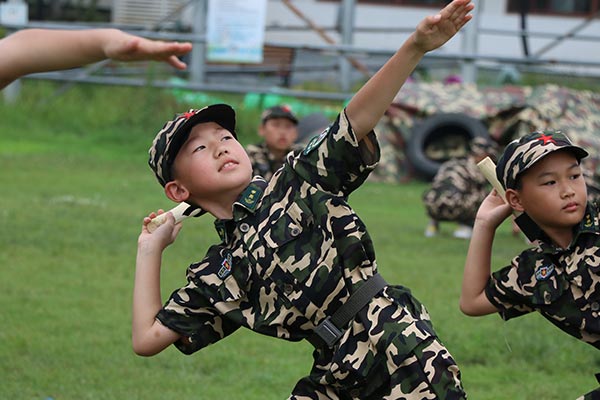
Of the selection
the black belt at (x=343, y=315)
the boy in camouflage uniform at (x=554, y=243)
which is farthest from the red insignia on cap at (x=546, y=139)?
the black belt at (x=343, y=315)

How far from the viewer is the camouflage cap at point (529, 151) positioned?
401 cm

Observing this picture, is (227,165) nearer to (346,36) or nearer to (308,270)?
(308,270)

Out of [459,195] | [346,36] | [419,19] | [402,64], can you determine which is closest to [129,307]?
[402,64]

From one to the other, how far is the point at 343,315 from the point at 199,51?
1569cm

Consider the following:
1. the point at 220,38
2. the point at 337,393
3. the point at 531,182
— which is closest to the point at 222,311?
the point at 337,393

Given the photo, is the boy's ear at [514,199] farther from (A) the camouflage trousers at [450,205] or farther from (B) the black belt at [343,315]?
(A) the camouflage trousers at [450,205]

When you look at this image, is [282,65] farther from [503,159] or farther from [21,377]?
[503,159]

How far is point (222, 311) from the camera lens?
3.83 meters

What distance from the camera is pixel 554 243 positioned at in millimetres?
4145

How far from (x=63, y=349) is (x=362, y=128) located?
3376 mm

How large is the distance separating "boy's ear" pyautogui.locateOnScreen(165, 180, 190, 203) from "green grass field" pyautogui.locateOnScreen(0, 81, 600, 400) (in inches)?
65.3

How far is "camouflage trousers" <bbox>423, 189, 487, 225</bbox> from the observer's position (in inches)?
468

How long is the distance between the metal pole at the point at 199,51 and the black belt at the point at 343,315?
1528 centimetres

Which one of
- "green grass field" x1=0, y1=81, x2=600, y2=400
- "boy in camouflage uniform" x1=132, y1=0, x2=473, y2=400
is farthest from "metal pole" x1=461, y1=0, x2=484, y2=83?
"boy in camouflage uniform" x1=132, y1=0, x2=473, y2=400
